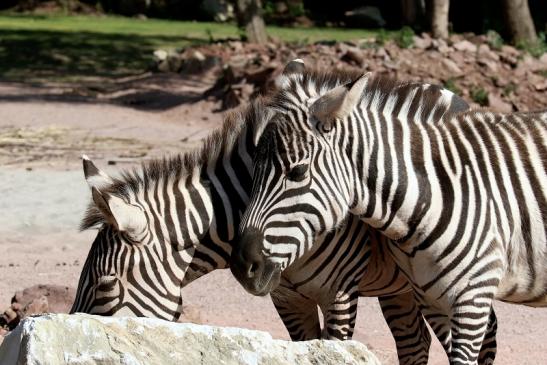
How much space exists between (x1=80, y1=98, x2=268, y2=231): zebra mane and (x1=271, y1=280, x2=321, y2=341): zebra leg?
0.82m

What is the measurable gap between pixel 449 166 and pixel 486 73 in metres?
11.9

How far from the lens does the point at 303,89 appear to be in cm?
539

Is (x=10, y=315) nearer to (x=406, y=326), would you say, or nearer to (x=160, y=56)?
(x=406, y=326)

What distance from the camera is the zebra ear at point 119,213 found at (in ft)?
17.3

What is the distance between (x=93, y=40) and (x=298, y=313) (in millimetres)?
22038

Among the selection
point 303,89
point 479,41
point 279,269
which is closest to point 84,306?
point 279,269

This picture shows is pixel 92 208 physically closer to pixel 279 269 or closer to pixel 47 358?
pixel 279 269

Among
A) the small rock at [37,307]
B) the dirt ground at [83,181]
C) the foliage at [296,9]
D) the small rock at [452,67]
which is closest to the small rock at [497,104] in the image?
the small rock at [452,67]

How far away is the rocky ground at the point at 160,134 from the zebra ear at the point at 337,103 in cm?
248

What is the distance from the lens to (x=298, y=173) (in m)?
5.12

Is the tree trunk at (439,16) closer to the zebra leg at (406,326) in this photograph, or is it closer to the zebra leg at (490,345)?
the zebra leg at (406,326)

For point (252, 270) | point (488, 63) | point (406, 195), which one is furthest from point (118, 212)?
point (488, 63)

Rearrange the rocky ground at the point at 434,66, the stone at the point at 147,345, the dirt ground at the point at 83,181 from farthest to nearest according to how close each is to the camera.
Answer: the rocky ground at the point at 434,66, the dirt ground at the point at 83,181, the stone at the point at 147,345

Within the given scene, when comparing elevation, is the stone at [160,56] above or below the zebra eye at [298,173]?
below
